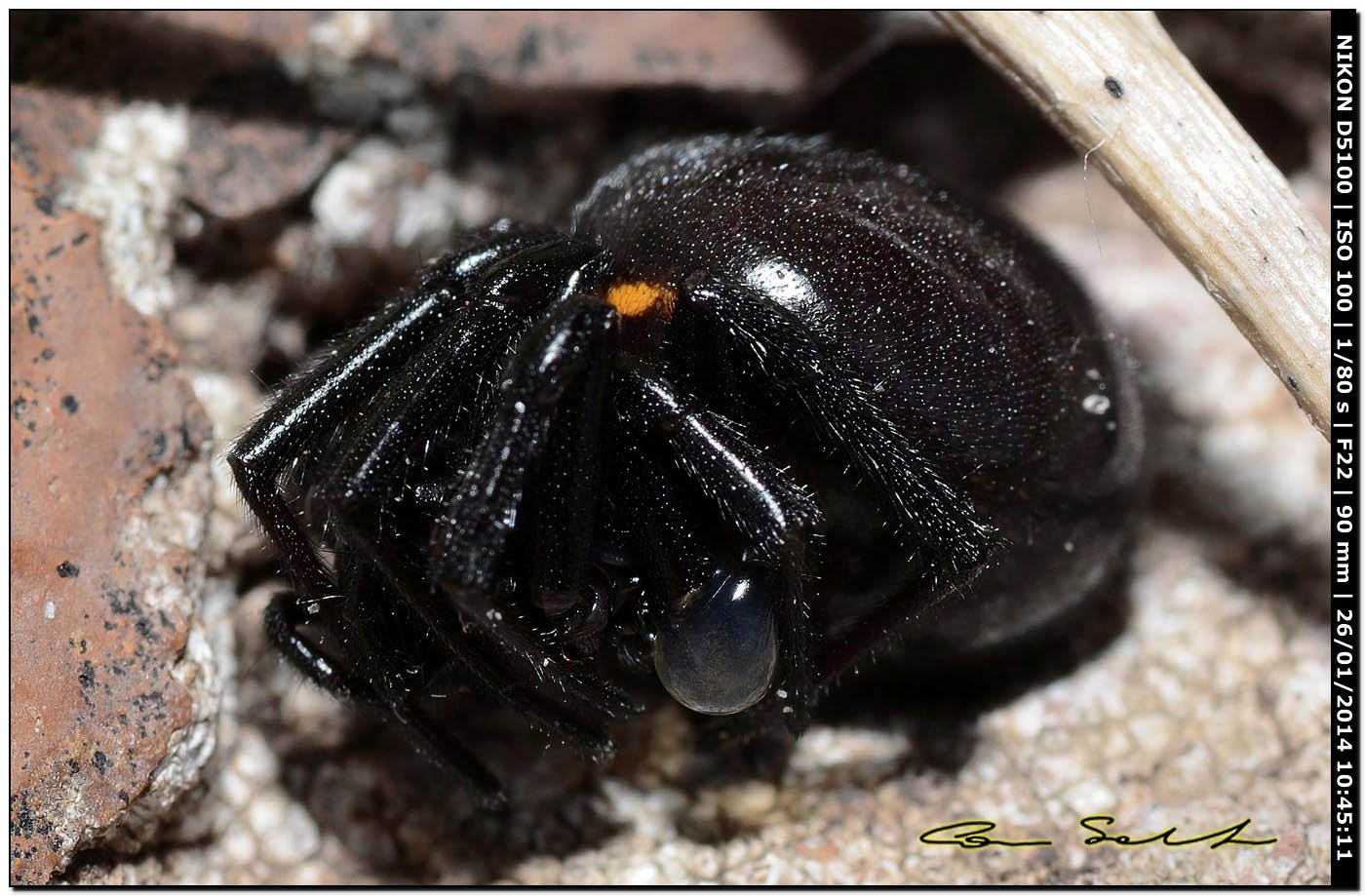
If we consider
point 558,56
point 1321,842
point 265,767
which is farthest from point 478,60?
point 1321,842

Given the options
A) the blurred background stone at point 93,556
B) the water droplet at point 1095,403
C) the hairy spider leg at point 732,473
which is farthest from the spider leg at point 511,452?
the water droplet at point 1095,403

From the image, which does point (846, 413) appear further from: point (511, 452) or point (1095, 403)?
point (1095, 403)

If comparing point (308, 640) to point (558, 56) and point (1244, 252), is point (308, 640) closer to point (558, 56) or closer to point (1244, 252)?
point (558, 56)

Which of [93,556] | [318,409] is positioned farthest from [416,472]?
[93,556]

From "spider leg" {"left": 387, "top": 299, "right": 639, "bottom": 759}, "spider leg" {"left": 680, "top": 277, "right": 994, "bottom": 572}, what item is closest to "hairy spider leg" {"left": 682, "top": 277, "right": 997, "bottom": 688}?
"spider leg" {"left": 680, "top": 277, "right": 994, "bottom": 572}

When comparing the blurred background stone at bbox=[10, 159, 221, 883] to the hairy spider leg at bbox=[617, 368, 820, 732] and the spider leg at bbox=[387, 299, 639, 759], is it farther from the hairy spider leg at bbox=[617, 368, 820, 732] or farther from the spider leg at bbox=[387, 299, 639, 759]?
the hairy spider leg at bbox=[617, 368, 820, 732]
